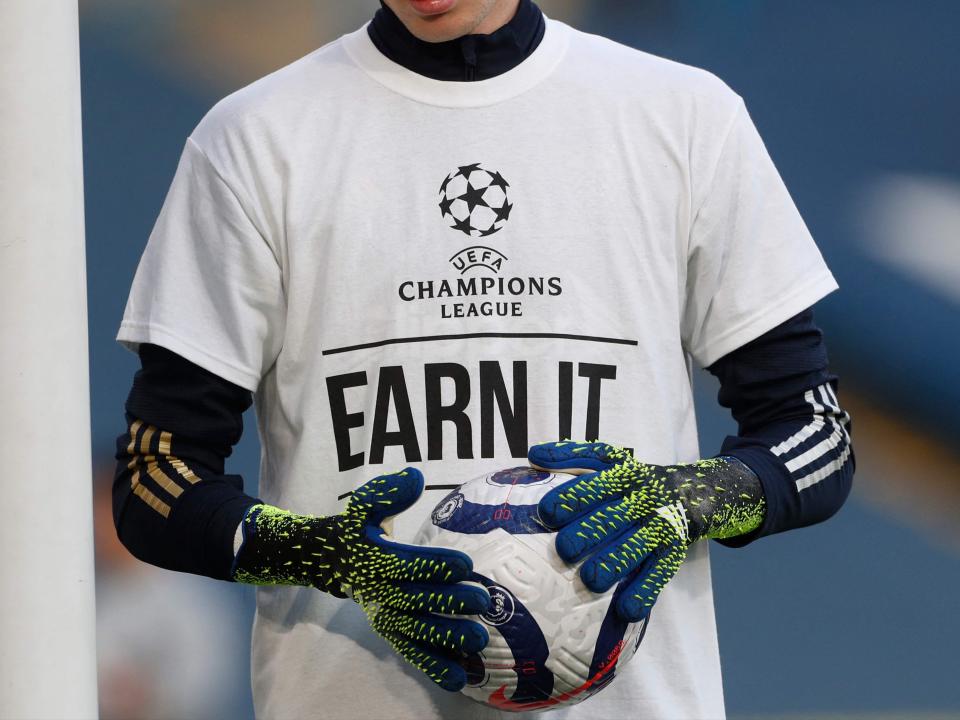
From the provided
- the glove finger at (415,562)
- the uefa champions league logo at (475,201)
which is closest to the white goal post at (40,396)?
the glove finger at (415,562)

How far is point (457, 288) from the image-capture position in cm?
170

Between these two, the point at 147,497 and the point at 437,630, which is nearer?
the point at 437,630

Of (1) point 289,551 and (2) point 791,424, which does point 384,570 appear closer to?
(1) point 289,551

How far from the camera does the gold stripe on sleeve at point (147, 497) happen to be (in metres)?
1.69

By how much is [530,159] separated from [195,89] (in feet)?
4.49

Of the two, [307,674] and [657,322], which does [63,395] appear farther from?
[657,322]

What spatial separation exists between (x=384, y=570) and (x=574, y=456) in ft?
0.70

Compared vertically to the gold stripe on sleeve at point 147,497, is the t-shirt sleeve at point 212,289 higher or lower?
higher

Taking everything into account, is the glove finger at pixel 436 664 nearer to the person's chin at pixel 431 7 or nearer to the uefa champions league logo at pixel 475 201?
the uefa champions league logo at pixel 475 201

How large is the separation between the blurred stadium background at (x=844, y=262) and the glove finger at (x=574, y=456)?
1439 millimetres

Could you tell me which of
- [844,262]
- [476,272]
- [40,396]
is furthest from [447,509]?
[844,262]

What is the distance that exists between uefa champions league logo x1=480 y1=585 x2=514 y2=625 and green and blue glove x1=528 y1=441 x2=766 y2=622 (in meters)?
0.07

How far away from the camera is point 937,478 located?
9.85ft

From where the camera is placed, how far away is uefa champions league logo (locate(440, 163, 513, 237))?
1.71 m
